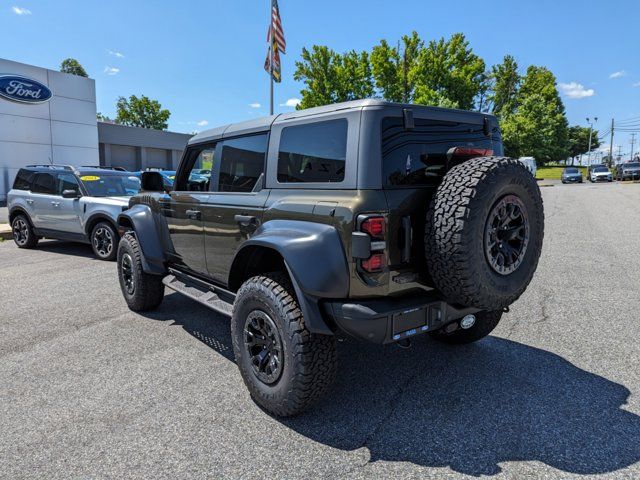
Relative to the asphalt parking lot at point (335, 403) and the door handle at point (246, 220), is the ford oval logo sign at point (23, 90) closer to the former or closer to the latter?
the asphalt parking lot at point (335, 403)

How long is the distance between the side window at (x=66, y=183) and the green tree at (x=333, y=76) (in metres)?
30.1

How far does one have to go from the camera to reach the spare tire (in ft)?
7.95

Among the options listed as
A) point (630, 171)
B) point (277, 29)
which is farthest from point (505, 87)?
point (277, 29)

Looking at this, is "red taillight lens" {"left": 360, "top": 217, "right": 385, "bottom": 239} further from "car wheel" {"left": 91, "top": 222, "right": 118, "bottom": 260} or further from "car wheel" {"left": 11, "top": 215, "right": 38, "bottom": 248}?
"car wheel" {"left": 11, "top": 215, "right": 38, "bottom": 248}

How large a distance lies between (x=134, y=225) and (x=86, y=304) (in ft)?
4.60

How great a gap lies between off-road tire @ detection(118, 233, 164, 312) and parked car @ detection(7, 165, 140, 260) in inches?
113

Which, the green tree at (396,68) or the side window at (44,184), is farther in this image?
the green tree at (396,68)

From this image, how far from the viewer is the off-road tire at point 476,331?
11.7 feet

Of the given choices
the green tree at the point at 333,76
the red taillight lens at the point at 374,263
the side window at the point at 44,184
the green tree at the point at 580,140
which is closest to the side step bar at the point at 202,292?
the red taillight lens at the point at 374,263

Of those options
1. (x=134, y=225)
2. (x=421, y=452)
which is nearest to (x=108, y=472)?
(x=421, y=452)

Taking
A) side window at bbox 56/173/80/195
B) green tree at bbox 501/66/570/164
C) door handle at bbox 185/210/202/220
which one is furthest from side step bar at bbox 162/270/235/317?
green tree at bbox 501/66/570/164

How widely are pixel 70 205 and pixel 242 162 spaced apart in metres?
6.44

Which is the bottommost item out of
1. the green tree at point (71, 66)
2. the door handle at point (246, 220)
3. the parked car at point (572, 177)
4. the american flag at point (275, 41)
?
the door handle at point (246, 220)

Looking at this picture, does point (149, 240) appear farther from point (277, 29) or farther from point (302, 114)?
point (277, 29)
